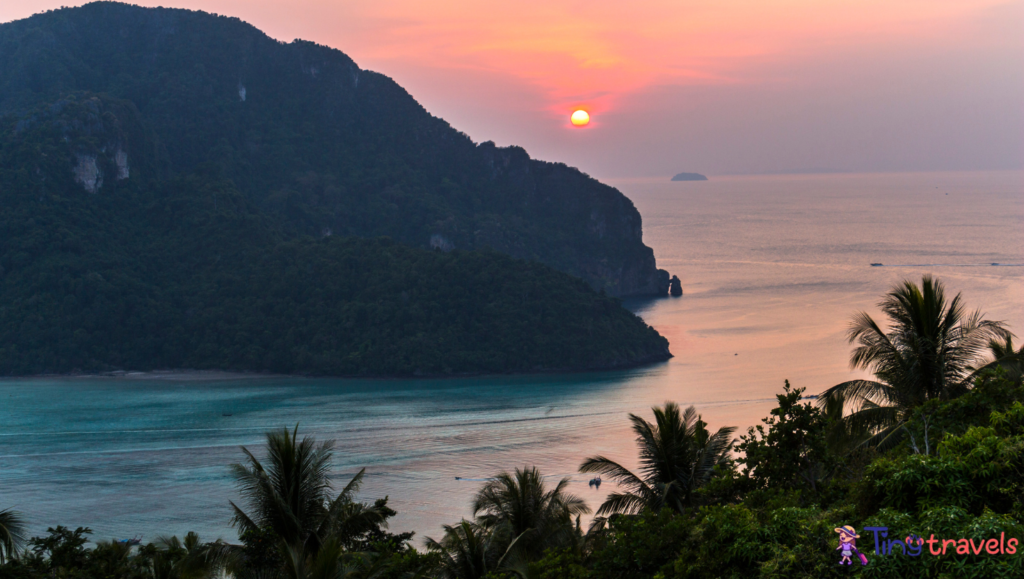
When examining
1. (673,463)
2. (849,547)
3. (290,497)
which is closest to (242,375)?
(673,463)

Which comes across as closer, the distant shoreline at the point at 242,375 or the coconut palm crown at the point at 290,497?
the coconut palm crown at the point at 290,497

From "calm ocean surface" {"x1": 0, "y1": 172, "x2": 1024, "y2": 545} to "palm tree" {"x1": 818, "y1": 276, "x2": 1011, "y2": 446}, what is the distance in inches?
781

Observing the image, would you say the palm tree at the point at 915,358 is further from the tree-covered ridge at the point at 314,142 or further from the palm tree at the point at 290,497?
the tree-covered ridge at the point at 314,142

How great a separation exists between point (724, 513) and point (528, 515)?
596 cm

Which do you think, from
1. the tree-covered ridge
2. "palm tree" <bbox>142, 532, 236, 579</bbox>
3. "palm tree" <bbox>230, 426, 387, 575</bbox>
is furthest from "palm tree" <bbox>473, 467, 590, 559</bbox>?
the tree-covered ridge

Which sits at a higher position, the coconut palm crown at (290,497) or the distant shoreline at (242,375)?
the coconut palm crown at (290,497)

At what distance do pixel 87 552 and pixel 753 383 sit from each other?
4629 cm

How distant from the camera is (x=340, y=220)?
115312 millimetres

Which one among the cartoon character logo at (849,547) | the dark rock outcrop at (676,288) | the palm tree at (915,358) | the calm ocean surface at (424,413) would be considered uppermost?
the dark rock outcrop at (676,288)

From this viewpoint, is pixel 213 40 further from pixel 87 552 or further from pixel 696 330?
pixel 87 552

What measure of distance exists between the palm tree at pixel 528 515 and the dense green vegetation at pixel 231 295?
51607mm

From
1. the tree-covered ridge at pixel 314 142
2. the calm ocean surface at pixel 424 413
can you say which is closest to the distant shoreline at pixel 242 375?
the calm ocean surface at pixel 424 413

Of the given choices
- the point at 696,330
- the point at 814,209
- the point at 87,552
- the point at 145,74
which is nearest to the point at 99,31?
the point at 145,74

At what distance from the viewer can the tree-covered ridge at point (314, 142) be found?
376 ft
